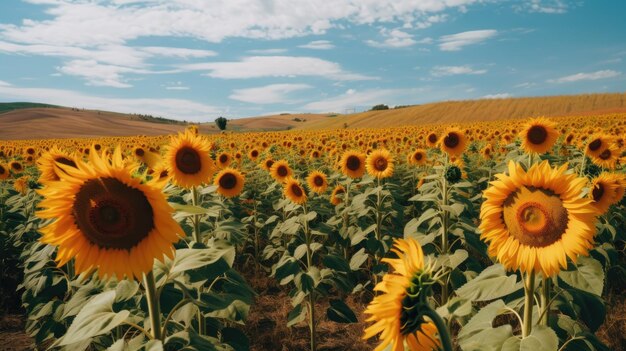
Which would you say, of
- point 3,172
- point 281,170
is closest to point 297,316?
point 281,170

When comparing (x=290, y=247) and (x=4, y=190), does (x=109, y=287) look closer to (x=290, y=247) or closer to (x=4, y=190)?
(x=290, y=247)

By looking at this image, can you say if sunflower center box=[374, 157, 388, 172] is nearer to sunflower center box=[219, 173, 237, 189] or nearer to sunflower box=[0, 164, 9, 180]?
sunflower center box=[219, 173, 237, 189]

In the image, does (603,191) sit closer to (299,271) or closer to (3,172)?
(299,271)

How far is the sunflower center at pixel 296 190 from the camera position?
5.60m

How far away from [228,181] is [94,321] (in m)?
4.46

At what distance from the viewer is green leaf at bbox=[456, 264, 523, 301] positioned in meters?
2.18

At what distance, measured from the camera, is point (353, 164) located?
7102mm

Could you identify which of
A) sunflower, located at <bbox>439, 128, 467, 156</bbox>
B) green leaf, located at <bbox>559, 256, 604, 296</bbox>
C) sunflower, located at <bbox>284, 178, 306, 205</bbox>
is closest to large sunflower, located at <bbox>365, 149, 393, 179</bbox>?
sunflower, located at <bbox>439, 128, 467, 156</bbox>

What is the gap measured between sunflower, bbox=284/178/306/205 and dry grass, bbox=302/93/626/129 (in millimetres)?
53399

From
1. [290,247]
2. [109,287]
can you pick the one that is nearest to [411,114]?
[290,247]

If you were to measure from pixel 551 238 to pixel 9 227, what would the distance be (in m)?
8.37

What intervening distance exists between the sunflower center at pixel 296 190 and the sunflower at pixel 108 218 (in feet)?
12.2

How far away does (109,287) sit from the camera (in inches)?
99.9

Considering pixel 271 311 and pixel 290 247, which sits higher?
pixel 290 247
